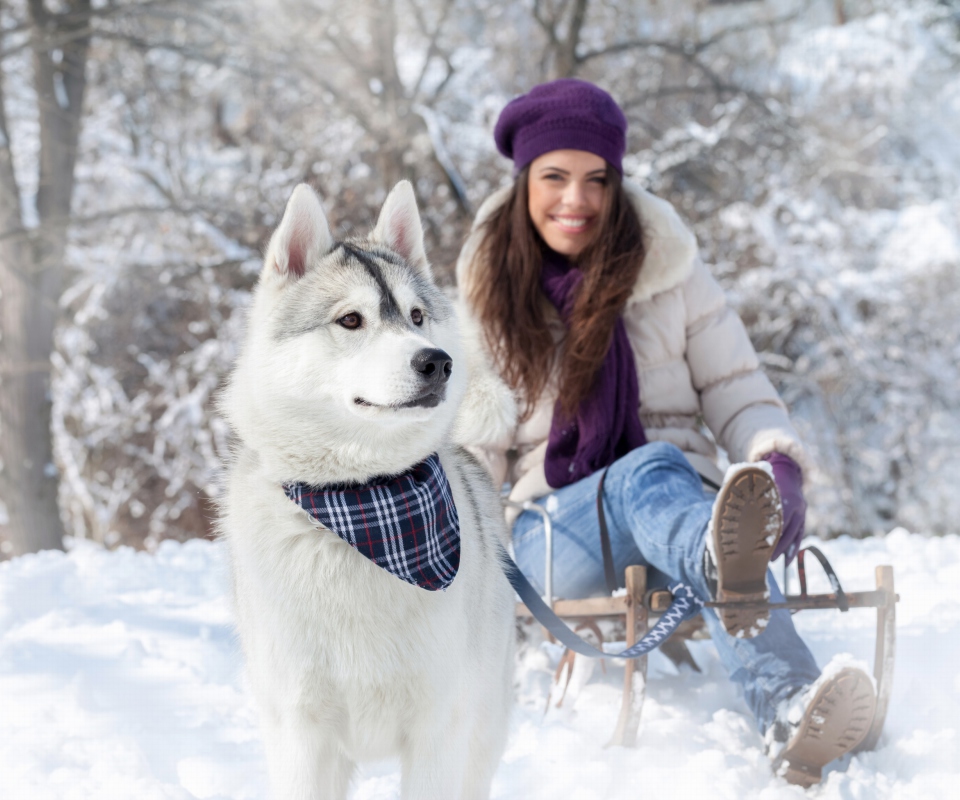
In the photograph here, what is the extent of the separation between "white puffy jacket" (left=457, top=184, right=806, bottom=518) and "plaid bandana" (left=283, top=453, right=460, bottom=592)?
100 centimetres

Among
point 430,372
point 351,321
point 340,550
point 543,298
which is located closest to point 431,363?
point 430,372

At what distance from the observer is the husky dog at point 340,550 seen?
1.58 metres

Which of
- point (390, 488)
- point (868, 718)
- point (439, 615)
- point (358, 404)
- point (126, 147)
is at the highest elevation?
point (126, 147)

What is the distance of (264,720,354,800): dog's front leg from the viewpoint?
1581 mm

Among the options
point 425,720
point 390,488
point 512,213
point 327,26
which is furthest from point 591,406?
point 327,26

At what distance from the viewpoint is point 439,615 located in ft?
5.32

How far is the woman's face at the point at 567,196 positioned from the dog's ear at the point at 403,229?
904 millimetres

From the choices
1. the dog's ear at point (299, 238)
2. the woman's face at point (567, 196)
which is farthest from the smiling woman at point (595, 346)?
the dog's ear at point (299, 238)

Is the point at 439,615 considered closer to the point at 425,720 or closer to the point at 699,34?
the point at 425,720

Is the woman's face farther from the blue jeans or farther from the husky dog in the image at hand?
the husky dog

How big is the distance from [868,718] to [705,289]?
1.48m

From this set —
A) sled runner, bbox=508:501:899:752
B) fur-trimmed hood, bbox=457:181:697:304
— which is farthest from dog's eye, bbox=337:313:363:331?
fur-trimmed hood, bbox=457:181:697:304

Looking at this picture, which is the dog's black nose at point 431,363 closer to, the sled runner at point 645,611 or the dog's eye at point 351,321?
the dog's eye at point 351,321

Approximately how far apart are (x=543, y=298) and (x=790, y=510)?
116 centimetres
